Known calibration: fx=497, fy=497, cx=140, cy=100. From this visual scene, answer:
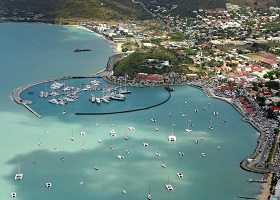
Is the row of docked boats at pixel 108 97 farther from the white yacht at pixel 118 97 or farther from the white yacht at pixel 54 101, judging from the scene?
the white yacht at pixel 54 101

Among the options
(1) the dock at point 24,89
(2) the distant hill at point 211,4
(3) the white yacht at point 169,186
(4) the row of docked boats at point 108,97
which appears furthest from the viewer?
(2) the distant hill at point 211,4

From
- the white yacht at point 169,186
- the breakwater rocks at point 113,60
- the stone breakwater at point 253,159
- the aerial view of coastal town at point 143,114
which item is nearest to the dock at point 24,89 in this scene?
the aerial view of coastal town at point 143,114

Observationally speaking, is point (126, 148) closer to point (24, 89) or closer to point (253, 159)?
point (253, 159)

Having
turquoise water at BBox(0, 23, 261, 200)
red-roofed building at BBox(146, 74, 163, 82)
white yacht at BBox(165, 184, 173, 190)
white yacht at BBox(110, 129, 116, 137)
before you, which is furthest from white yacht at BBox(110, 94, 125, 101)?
white yacht at BBox(165, 184, 173, 190)

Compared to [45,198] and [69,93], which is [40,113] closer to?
[69,93]

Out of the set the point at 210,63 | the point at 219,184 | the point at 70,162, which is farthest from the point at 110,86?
the point at 219,184

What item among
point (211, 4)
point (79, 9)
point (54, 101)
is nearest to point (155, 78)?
point (54, 101)
